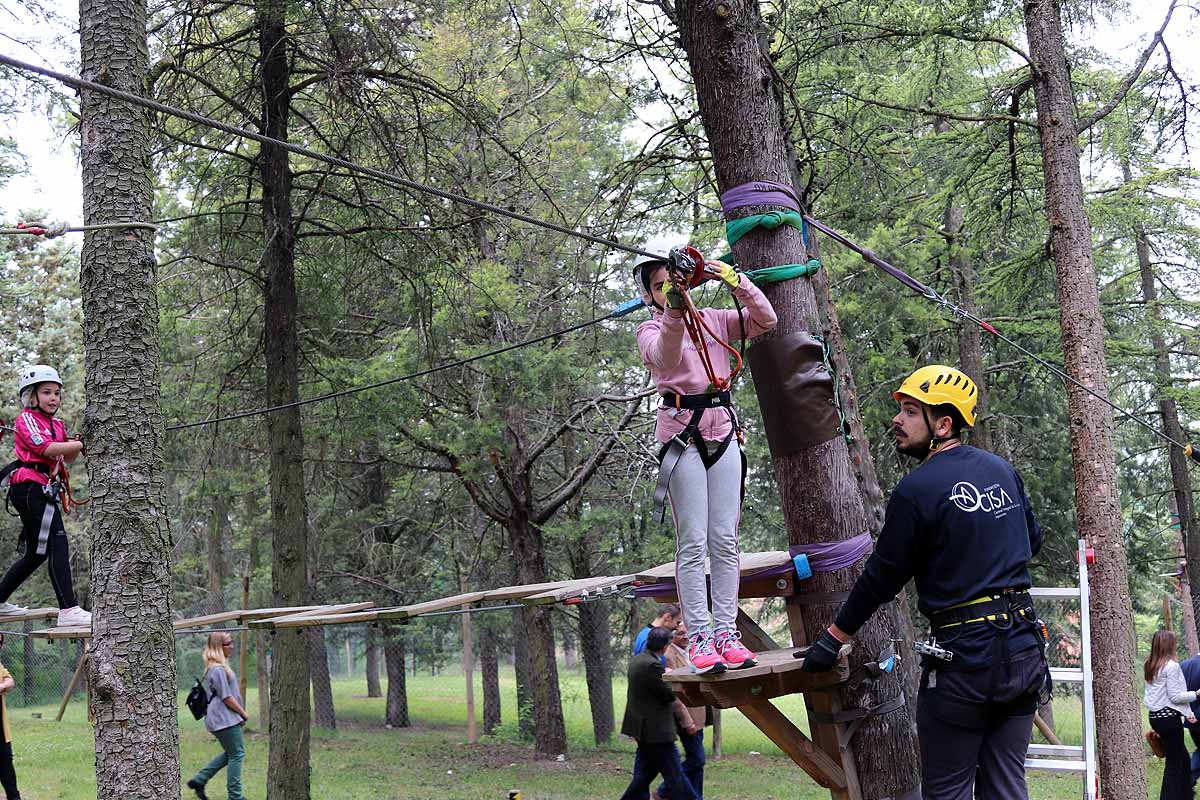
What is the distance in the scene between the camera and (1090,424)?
8.09 meters

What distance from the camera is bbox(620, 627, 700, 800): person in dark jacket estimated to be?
816 cm

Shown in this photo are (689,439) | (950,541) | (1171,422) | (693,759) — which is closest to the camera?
(950,541)

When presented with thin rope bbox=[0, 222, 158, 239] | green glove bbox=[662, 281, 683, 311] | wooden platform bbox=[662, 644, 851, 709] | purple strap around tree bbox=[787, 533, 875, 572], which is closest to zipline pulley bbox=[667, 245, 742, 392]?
green glove bbox=[662, 281, 683, 311]

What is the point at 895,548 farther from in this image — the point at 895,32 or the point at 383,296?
the point at 383,296

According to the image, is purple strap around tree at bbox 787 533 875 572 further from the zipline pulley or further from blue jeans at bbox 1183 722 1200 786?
blue jeans at bbox 1183 722 1200 786

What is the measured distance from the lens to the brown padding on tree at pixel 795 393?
4.05 meters

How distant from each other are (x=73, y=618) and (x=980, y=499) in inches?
232

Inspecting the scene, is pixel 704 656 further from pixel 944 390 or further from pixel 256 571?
pixel 256 571

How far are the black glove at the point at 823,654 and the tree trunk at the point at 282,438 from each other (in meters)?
6.47

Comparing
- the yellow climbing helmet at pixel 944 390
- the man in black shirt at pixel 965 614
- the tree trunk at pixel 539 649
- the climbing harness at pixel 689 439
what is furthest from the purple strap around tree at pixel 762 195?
the tree trunk at pixel 539 649

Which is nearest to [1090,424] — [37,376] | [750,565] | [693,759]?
[693,759]

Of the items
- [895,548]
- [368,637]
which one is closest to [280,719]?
[895,548]

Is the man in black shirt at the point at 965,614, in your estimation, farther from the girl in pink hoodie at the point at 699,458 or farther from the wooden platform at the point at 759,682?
the girl in pink hoodie at the point at 699,458

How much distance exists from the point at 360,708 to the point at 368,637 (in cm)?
546
